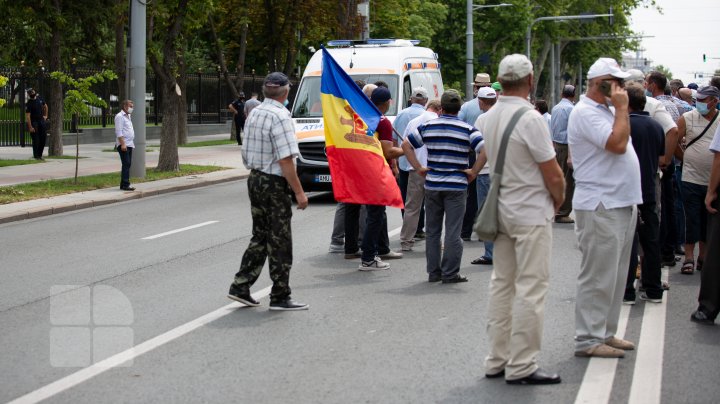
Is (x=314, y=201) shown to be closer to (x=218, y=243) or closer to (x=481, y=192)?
(x=218, y=243)

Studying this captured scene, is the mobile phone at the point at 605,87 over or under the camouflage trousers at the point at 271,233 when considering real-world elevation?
over

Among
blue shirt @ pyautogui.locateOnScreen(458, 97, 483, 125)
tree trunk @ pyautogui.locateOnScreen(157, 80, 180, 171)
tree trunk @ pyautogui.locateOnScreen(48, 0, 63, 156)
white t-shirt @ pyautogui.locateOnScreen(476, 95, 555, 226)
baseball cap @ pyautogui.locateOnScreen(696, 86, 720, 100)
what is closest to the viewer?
white t-shirt @ pyautogui.locateOnScreen(476, 95, 555, 226)

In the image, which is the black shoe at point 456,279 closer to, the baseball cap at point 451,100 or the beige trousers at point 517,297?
the baseball cap at point 451,100

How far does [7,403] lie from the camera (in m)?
6.03

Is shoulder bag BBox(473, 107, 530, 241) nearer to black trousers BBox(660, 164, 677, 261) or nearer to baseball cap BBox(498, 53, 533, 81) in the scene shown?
baseball cap BBox(498, 53, 533, 81)

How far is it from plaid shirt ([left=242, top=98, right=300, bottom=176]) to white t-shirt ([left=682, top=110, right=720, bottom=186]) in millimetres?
4076

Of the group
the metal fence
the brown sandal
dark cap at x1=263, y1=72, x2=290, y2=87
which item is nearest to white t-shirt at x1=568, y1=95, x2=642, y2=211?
dark cap at x1=263, y1=72, x2=290, y2=87

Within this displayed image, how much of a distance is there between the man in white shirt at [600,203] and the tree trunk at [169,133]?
17.9 meters

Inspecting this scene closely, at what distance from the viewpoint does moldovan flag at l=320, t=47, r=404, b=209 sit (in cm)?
1059

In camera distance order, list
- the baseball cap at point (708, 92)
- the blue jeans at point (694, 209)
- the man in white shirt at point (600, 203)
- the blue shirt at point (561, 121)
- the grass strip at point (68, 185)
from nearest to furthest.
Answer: the man in white shirt at point (600, 203), the baseball cap at point (708, 92), the blue jeans at point (694, 209), the blue shirt at point (561, 121), the grass strip at point (68, 185)

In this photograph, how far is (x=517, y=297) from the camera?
6.42 m

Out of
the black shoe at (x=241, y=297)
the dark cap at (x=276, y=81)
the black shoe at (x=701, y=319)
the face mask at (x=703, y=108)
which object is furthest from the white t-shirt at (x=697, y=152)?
the black shoe at (x=241, y=297)

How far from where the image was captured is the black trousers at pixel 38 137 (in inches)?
1081

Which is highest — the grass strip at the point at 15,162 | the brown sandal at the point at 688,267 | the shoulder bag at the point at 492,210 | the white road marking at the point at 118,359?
the shoulder bag at the point at 492,210
